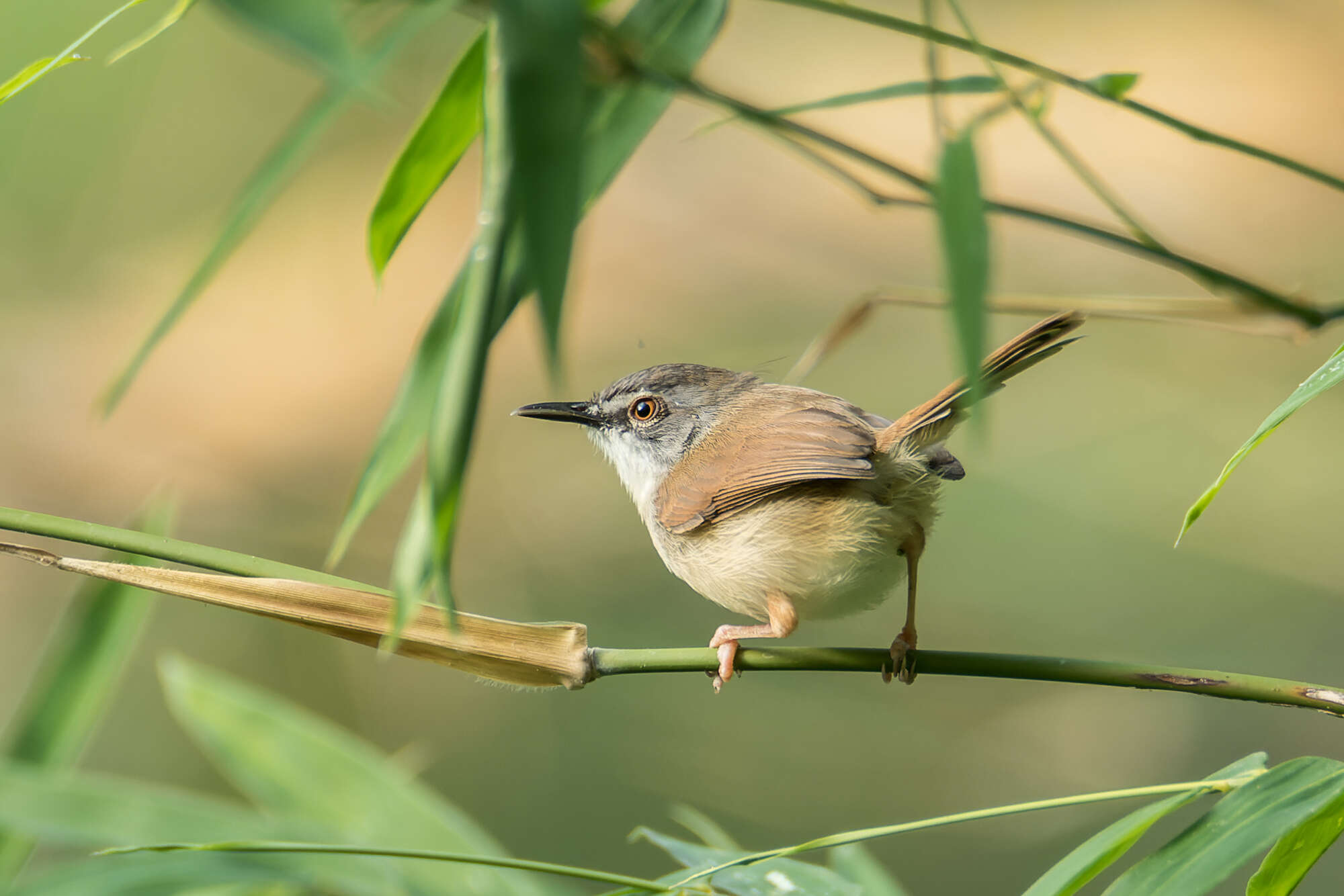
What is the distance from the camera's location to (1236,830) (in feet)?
3.65

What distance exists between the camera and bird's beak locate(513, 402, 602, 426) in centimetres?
224

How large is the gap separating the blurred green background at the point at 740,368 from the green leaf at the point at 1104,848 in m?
3.14

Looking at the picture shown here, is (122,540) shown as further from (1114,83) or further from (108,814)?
(1114,83)

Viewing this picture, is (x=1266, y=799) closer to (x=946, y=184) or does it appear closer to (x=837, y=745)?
(x=946, y=184)

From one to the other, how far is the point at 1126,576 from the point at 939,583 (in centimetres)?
79

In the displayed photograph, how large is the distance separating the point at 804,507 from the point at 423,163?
3.34 ft

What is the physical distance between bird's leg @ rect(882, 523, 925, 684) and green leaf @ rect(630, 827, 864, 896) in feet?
0.98

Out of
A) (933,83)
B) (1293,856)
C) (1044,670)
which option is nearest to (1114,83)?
(933,83)

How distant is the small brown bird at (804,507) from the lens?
1830 mm

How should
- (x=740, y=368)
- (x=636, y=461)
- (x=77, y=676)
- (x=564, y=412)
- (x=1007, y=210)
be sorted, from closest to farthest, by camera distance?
1. (x=1007, y=210)
2. (x=77, y=676)
3. (x=564, y=412)
4. (x=636, y=461)
5. (x=740, y=368)

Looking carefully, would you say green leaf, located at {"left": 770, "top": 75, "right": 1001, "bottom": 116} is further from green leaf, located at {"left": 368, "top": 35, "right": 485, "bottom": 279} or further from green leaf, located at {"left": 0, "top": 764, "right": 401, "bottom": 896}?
green leaf, located at {"left": 0, "top": 764, "right": 401, "bottom": 896}

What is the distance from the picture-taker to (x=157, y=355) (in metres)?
5.44

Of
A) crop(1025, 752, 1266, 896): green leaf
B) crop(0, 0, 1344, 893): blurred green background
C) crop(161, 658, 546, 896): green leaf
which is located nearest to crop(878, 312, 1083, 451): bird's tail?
crop(1025, 752, 1266, 896): green leaf

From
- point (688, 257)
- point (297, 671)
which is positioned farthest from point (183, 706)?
point (688, 257)
